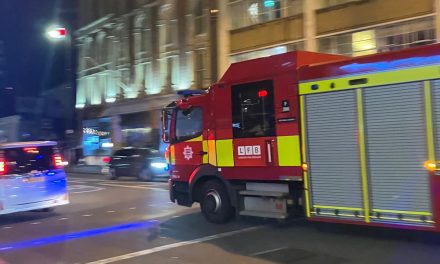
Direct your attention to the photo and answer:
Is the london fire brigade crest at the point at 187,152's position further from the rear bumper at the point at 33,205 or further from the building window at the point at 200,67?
the building window at the point at 200,67

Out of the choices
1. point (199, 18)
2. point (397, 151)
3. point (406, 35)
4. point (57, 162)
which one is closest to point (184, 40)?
point (199, 18)

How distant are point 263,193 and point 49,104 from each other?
154ft

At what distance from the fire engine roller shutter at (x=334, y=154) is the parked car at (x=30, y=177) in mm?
6643

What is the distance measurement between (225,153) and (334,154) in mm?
2412

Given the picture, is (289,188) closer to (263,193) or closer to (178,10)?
(263,193)

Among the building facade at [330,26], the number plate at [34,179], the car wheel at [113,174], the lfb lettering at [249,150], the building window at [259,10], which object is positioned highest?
the building window at [259,10]

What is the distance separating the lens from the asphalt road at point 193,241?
7.23 metres

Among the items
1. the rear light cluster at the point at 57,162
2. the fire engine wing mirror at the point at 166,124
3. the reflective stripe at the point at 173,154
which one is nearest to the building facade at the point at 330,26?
the fire engine wing mirror at the point at 166,124

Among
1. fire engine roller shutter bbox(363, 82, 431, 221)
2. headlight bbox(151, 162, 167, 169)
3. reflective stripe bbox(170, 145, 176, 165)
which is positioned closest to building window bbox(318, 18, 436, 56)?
headlight bbox(151, 162, 167, 169)

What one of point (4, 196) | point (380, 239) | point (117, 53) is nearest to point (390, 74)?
point (380, 239)

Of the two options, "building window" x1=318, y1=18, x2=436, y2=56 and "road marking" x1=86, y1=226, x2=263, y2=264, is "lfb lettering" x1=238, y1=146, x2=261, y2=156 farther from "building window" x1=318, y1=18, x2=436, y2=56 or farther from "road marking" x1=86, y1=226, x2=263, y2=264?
"building window" x1=318, y1=18, x2=436, y2=56

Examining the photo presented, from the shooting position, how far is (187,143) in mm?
10609

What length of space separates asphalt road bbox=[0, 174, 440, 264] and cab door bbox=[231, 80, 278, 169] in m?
1.34

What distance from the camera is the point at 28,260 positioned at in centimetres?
769
